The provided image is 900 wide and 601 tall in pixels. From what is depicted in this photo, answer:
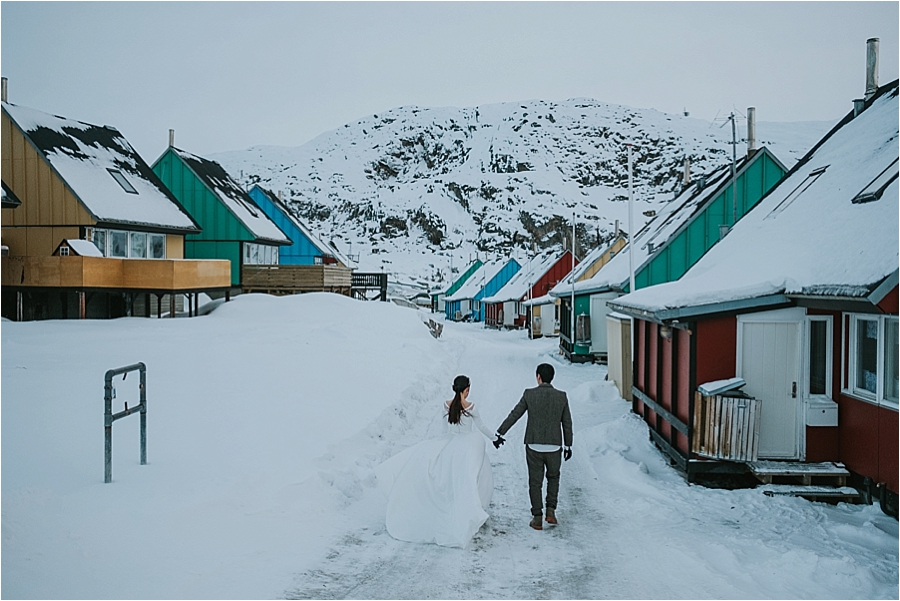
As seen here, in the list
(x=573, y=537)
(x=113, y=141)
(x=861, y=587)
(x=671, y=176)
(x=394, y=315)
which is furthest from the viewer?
(x=671, y=176)

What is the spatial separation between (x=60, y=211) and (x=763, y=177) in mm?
23274

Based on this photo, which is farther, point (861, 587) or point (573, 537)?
point (573, 537)

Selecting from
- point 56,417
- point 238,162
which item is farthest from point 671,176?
point 56,417

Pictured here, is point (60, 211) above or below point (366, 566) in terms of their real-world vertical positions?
above

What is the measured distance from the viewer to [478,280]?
240ft

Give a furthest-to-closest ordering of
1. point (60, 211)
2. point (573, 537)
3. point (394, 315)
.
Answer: point (394, 315) < point (60, 211) < point (573, 537)

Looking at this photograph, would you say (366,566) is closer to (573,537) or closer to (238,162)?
(573,537)

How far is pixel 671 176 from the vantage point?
6713 inches

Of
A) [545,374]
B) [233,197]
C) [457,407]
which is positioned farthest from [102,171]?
[545,374]

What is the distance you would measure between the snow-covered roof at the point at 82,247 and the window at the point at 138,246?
269 cm

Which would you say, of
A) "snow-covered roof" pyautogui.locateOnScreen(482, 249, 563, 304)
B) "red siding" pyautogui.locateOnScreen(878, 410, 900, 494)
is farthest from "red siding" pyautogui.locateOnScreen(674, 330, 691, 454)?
"snow-covered roof" pyautogui.locateOnScreen(482, 249, 563, 304)

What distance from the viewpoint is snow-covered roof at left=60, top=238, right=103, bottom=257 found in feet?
73.3

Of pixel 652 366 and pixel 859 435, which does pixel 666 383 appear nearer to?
pixel 652 366

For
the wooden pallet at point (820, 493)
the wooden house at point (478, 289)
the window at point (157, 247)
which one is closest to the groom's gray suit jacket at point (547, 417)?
the wooden pallet at point (820, 493)
